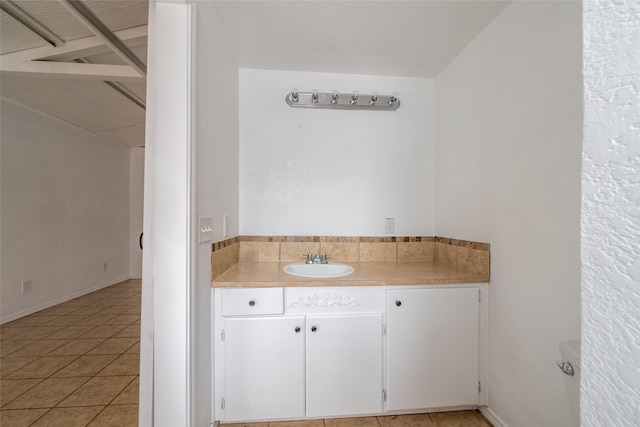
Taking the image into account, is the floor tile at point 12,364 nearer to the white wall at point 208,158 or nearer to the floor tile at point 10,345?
the floor tile at point 10,345

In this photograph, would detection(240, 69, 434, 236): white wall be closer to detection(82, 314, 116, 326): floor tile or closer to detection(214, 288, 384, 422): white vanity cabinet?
detection(214, 288, 384, 422): white vanity cabinet

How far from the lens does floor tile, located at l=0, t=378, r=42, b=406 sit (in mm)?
1615

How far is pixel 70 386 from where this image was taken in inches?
68.0

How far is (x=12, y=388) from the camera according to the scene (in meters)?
1.70

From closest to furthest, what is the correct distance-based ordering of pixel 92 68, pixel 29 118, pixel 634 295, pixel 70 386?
pixel 634 295 → pixel 70 386 → pixel 92 68 → pixel 29 118

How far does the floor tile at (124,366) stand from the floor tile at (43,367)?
36 centimetres

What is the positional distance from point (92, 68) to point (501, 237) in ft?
10.5

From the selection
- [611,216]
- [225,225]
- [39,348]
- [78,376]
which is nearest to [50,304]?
[39,348]

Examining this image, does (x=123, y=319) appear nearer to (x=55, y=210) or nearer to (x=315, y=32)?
(x=55, y=210)

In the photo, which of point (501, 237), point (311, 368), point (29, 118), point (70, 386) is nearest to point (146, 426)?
point (311, 368)

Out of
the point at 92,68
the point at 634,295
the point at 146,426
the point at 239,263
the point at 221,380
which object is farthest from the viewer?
the point at 92,68

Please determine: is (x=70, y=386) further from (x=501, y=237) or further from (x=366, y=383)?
(x=501, y=237)

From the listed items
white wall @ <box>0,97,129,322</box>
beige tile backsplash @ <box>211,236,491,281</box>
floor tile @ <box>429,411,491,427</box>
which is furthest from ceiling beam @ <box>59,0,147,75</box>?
floor tile @ <box>429,411,491,427</box>

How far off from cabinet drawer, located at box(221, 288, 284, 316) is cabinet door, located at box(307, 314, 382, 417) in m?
0.23
